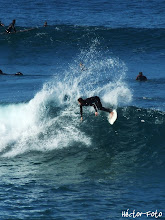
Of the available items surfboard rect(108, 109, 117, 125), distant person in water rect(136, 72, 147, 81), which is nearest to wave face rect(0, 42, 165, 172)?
surfboard rect(108, 109, 117, 125)

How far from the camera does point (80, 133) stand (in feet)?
75.4

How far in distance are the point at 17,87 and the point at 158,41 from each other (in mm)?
20504

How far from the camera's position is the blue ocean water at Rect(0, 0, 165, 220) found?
16812 millimetres

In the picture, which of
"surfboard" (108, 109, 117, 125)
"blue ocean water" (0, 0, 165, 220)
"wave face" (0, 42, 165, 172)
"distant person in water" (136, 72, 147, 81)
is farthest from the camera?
"distant person in water" (136, 72, 147, 81)

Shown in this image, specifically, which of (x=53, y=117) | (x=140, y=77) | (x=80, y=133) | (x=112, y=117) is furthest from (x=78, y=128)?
(x=140, y=77)

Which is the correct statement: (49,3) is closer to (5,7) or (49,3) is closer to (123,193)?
(5,7)

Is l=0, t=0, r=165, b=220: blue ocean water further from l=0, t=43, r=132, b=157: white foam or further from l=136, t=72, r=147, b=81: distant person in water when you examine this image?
l=136, t=72, r=147, b=81: distant person in water

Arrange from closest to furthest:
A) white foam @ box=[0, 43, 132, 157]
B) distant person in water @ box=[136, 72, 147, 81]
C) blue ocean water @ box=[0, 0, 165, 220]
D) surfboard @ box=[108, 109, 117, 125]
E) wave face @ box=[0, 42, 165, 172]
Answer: blue ocean water @ box=[0, 0, 165, 220] → wave face @ box=[0, 42, 165, 172] → white foam @ box=[0, 43, 132, 157] → surfboard @ box=[108, 109, 117, 125] → distant person in water @ box=[136, 72, 147, 81]

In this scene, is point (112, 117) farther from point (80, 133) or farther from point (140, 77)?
point (140, 77)

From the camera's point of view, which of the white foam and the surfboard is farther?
the surfboard

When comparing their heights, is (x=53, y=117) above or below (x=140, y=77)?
below

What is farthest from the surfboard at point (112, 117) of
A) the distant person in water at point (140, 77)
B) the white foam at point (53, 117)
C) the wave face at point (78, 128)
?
the distant person in water at point (140, 77)

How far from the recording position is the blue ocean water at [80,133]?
16812 mm

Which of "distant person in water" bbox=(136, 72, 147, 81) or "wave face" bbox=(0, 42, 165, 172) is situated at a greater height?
"distant person in water" bbox=(136, 72, 147, 81)
